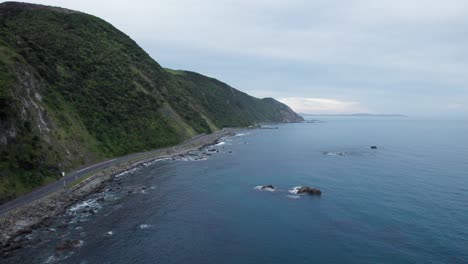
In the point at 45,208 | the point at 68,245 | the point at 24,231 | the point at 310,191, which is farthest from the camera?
the point at 310,191

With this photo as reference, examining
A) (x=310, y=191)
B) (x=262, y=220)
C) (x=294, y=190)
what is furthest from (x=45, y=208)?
(x=310, y=191)

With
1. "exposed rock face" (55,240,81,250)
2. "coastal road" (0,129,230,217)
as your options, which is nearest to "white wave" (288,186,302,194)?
"exposed rock face" (55,240,81,250)

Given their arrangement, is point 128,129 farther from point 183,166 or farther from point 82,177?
point 82,177

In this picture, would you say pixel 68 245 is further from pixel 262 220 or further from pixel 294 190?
pixel 294 190

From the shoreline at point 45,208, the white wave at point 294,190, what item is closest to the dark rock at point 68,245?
the shoreline at point 45,208

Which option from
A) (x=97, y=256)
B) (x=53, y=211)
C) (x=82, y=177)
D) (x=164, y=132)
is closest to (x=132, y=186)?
(x=82, y=177)

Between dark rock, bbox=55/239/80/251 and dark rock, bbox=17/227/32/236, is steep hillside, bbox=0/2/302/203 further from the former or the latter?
dark rock, bbox=55/239/80/251
